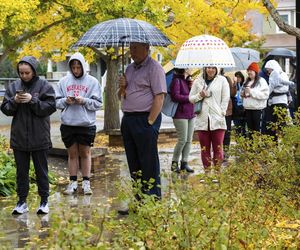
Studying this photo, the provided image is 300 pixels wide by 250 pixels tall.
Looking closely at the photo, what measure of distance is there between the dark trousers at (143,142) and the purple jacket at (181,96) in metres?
3.26

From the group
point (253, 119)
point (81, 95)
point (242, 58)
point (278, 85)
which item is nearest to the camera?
point (81, 95)

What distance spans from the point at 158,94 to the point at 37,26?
9.78 m

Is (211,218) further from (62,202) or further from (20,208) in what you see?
(62,202)

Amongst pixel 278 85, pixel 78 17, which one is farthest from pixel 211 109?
pixel 78 17

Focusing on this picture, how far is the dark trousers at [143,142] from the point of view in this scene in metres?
7.36

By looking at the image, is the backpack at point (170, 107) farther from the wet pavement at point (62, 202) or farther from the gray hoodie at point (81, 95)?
the gray hoodie at point (81, 95)

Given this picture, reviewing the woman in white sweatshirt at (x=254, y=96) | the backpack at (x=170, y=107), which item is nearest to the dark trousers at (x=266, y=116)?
the woman in white sweatshirt at (x=254, y=96)

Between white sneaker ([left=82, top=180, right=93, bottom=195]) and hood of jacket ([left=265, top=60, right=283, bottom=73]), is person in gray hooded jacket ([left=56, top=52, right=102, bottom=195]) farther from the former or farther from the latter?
hood of jacket ([left=265, top=60, right=283, bottom=73])

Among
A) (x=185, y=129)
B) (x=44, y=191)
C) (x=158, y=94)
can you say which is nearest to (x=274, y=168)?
(x=158, y=94)

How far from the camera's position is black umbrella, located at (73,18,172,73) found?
7.62m

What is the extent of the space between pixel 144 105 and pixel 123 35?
2.87ft

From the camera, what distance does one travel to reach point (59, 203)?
6.03 m

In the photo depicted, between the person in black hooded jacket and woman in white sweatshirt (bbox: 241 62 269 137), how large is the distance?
5.28 metres

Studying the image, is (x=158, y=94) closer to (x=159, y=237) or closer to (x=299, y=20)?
(x=299, y=20)
